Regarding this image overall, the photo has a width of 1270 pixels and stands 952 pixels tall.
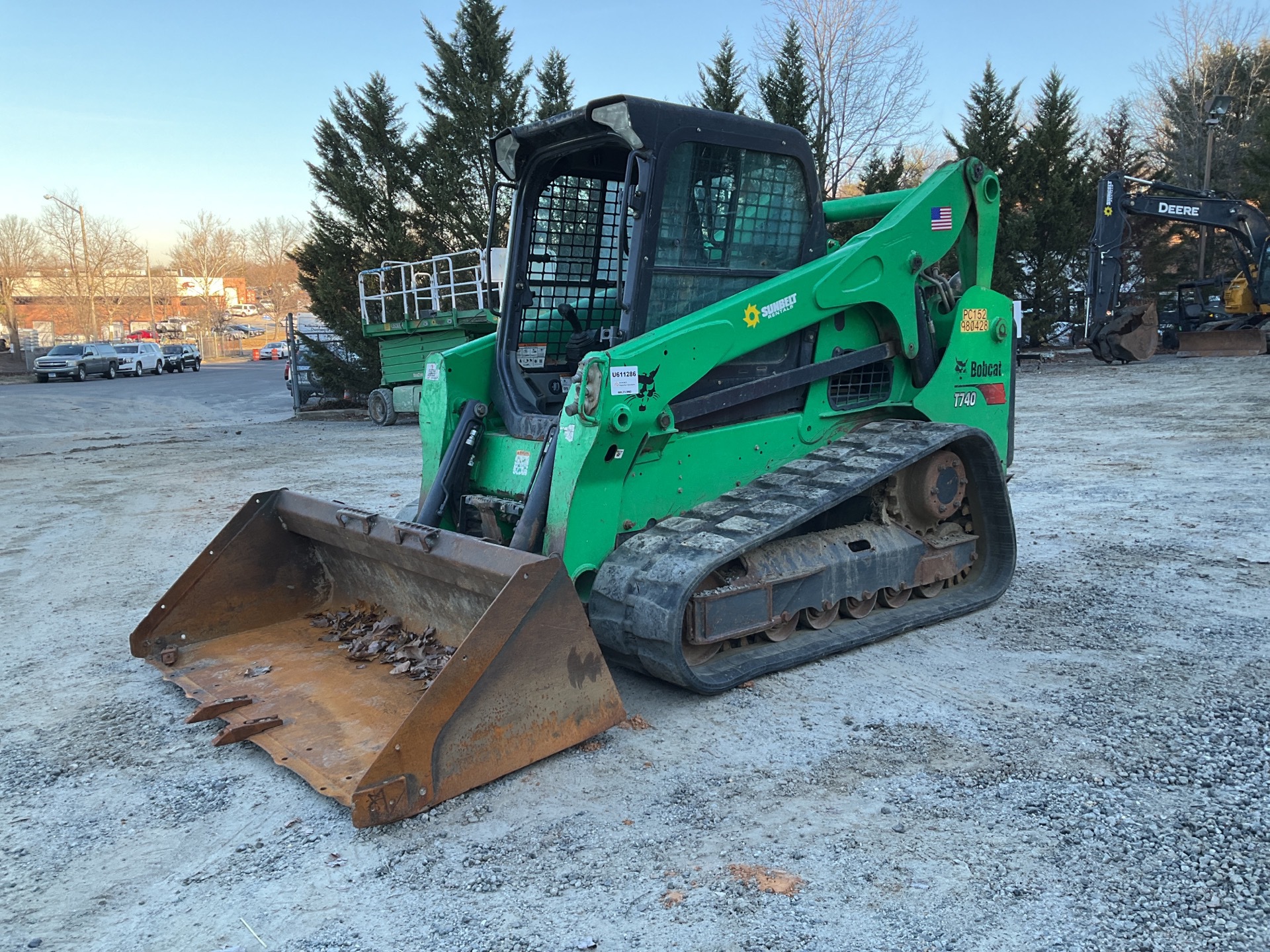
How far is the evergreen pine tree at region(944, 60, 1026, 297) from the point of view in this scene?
24094mm

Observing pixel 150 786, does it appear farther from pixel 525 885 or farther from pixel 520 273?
pixel 520 273

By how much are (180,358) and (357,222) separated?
30.7 m

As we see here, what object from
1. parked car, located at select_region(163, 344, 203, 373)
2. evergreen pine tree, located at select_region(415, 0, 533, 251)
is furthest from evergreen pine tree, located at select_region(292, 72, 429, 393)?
parked car, located at select_region(163, 344, 203, 373)

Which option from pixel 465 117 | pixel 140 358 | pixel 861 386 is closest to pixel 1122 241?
pixel 465 117

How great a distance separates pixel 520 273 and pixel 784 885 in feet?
12.5

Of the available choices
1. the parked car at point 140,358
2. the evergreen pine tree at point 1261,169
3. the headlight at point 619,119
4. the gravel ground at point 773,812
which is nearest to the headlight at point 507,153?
the headlight at point 619,119

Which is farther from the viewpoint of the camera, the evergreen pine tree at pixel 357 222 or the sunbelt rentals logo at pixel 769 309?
the evergreen pine tree at pixel 357 222

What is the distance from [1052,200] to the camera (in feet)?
78.8

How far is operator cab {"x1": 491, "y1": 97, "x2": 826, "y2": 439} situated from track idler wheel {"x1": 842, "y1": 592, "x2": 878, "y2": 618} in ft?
3.51

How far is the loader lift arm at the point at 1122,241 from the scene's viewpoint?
19.9m

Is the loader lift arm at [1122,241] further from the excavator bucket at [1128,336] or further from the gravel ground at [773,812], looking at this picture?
the gravel ground at [773,812]

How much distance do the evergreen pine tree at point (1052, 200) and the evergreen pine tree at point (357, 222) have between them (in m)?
14.8

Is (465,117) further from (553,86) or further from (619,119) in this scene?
(619,119)

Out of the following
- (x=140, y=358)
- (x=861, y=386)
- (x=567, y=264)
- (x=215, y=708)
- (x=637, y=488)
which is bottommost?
(x=215, y=708)
